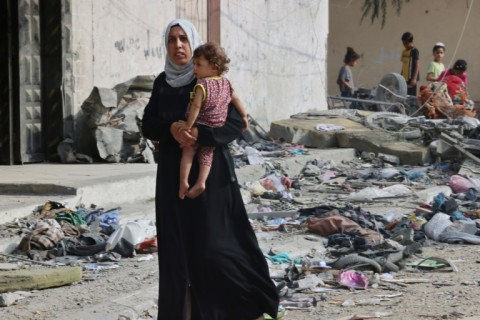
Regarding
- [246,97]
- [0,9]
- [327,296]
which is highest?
[0,9]

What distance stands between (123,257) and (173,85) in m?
2.52

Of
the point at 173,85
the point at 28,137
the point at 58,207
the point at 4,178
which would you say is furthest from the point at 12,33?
the point at 173,85

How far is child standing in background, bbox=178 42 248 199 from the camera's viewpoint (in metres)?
4.89

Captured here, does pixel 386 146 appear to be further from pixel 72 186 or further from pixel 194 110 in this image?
pixel 194 110

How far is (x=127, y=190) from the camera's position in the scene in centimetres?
927

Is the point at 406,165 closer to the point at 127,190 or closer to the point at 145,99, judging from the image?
the point at 145,99

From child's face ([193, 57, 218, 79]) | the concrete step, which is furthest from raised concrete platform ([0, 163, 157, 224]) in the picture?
child's face ([193, 57, 218, 79])

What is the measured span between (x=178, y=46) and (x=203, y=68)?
17 cm

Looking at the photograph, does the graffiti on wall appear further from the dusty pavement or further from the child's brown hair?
the child's brown hair

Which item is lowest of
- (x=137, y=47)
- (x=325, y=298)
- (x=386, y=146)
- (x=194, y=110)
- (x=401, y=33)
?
(x=325, y=298)

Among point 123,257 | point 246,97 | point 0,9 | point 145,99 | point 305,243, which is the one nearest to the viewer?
point 123,257

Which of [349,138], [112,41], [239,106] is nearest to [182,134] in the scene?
[239,106]

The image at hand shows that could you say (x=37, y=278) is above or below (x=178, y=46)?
below

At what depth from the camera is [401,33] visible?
2533 centimetres
